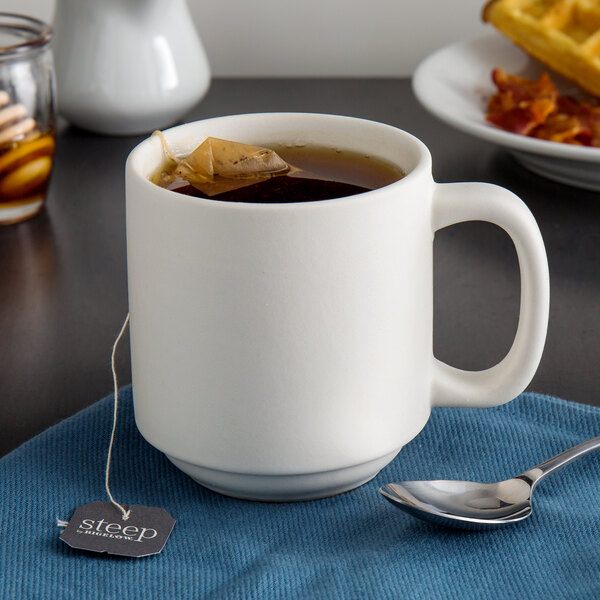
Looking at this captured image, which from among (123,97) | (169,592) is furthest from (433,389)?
(123,97)

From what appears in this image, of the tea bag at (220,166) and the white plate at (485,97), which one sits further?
the white plate at (485,97)

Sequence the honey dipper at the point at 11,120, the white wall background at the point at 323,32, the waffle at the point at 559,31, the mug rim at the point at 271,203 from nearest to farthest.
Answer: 1. the mug rim at the point at 271,203
2. the honey dipper at the point at 11,120
3. the waffle at the point at 559,31
4. the white wall background at the point at 323,32

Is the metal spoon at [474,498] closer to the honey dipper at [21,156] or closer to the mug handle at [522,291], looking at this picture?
the mug handle at [522,291]

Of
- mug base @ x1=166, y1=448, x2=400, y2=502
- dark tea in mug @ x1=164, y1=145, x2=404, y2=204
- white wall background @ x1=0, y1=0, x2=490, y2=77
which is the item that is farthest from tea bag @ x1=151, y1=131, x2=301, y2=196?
white wall background @ x1=0, y1=0, x2=490, y2=77

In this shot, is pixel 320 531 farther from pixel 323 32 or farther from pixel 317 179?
pixel 323 32

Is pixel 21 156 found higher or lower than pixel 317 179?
lower

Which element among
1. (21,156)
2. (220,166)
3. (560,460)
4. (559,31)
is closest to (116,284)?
(21,156)

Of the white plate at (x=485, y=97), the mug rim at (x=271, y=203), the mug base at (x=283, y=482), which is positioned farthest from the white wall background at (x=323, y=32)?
the mug base at (x=283, y=482)
